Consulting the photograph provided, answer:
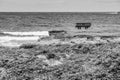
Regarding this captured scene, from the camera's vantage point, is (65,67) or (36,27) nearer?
(65,67)

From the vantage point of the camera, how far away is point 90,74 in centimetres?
669

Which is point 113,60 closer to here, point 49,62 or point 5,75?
point 49,62

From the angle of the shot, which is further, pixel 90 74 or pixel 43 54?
pixel 43 54

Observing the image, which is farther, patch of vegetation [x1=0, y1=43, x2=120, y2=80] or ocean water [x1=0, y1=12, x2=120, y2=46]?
ocean water [x1=0, y1=12, x2=120, y2=46]

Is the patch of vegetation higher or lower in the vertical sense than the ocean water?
higher

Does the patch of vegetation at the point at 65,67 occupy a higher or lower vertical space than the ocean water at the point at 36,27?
higher

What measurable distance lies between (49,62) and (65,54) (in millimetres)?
1360

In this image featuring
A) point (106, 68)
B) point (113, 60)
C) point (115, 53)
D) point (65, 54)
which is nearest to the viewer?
point (106, 68)

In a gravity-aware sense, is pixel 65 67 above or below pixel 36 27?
above

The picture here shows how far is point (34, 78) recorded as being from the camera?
651cm

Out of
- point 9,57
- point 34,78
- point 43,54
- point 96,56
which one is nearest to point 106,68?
point 96,56

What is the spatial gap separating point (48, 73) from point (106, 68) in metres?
2.31

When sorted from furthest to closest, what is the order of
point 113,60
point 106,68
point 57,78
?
point 113,60 → point 106,68 → point 57,78

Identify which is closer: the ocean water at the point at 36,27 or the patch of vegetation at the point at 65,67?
the patch of vegetation at the point at 65,67
